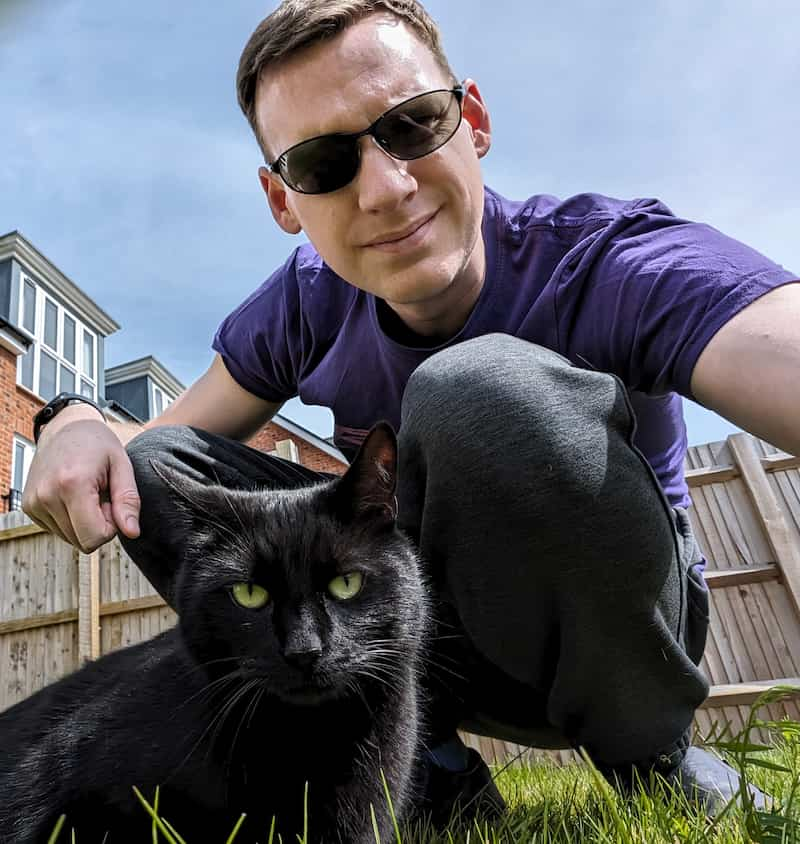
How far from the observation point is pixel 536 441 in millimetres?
1323

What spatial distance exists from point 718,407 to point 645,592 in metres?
0.41

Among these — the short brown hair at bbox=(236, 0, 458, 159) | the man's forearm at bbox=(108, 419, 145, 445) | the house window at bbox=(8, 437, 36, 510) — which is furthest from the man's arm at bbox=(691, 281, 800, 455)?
the house window at bbox=(8, 437, 36, 510)

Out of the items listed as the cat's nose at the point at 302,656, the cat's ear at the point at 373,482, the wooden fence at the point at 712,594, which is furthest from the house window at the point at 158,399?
the cat's nose at the point at 302,656

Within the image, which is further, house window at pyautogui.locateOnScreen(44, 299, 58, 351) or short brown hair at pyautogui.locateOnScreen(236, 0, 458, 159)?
house window at pyautogui.locateOnScreen(44, 299, 58, 351)

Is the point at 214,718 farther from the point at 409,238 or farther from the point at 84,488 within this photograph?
the point at 409,238

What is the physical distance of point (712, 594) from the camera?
4984mm

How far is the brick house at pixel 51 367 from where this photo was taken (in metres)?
9.57

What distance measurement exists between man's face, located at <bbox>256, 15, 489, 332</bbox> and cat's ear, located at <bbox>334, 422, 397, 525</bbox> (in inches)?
16.2

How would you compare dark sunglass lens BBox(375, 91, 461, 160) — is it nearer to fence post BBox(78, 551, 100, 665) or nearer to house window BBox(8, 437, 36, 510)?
fence post BBox(78, 551, 100, 665)

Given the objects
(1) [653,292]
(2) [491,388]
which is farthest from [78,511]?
(1) [653,292]

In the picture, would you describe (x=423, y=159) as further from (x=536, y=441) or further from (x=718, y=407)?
(x=718, y=407)

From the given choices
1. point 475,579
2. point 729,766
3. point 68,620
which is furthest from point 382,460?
point 68,620

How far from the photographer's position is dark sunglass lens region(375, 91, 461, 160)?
1.62 m

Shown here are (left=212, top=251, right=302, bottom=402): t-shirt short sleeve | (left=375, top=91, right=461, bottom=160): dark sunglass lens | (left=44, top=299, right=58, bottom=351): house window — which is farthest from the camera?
(left=44, top=299, right=58, bottom=351): house window
